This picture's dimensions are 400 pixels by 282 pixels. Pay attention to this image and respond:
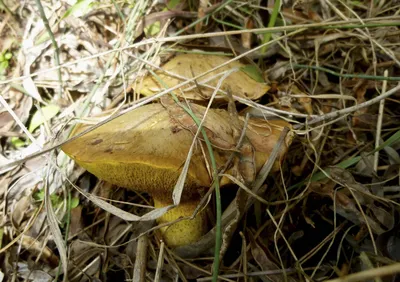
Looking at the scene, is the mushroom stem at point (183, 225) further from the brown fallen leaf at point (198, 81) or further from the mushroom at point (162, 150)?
the brown fallen leaf at point (198, 81)

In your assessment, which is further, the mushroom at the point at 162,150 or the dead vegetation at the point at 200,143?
the dead vegetation at the point at 200,143

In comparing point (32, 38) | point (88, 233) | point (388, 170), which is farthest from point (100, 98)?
point (388, 170)

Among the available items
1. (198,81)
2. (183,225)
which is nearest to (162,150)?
(183,225)

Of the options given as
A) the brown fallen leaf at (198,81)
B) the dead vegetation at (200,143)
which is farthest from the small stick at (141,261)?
the brown fallen leaf at (198,81)

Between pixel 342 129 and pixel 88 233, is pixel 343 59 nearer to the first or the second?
pixel 342 129

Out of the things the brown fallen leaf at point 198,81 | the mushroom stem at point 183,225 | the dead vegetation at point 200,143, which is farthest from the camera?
the brown fallen leaf at point 198,81

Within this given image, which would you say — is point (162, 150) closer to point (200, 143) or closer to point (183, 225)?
point (200, 143)

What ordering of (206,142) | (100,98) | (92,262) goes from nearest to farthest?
1. (206,142)
2. (92,262)
3. (100,98)

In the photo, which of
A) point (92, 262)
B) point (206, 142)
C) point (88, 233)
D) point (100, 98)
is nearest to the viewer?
point (206, 142)
